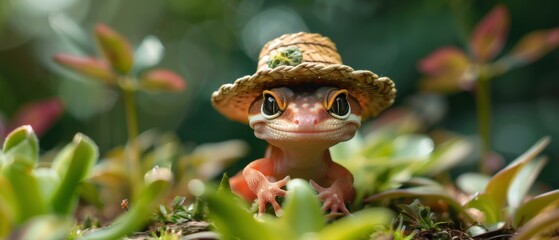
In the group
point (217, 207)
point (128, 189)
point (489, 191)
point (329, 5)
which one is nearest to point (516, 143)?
point (329, 5)

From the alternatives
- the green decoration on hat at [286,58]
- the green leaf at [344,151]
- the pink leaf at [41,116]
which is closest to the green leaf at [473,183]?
the green leaf at [344,151]

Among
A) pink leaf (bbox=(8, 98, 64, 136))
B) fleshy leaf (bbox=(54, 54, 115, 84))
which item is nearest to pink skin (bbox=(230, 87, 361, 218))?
fleshy leaf (bbox=(54, 54, 115, 84))

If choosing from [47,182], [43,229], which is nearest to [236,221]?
[43,229]

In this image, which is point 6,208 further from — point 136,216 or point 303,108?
point 303,108

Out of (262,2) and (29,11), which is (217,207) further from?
(29,11)

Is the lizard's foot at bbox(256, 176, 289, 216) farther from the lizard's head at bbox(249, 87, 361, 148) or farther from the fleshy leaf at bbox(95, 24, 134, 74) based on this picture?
the fleshy leaf at bbox(95, 24, 134, 74)
